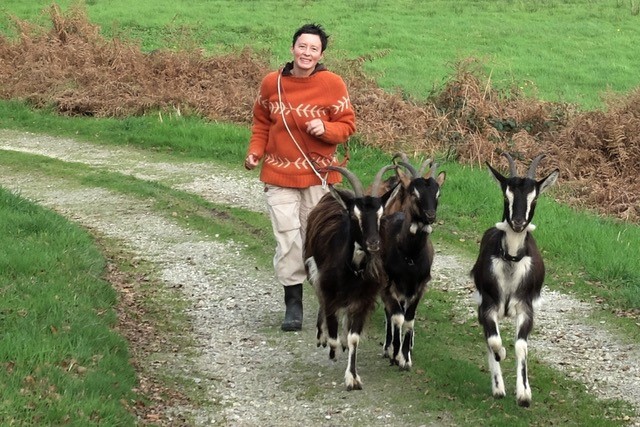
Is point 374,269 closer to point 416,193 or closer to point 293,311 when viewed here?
point 416,193

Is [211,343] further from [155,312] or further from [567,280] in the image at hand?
[567,280]

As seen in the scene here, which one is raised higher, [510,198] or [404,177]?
[510,198]

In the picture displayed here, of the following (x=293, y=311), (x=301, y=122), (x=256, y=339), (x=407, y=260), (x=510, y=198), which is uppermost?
(x=301, y=122)

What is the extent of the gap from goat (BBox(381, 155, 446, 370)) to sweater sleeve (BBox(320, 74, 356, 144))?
2.07ft

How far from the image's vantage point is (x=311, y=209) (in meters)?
9.25

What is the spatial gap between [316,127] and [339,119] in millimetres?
382

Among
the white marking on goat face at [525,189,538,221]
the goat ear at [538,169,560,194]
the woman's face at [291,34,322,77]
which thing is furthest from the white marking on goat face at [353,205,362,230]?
the woman's face at [291,34,322,77]

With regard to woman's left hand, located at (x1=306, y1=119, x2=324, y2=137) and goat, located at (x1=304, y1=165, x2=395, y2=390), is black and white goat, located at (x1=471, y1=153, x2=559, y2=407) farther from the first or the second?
woman's left hand, located at (x1=306, y1=119, x2=324, y2=137)

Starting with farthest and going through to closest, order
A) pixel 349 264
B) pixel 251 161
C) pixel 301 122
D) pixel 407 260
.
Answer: pixel 251 161
pixel 301 122
pixel 407 260
pixel 349 264

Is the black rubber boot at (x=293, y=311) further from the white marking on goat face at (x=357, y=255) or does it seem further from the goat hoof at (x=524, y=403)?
the goat hoof at (x=524, y=403)

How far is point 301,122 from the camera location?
8.87 meters

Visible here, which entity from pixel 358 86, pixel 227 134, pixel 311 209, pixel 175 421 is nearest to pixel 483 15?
pixel 358 86

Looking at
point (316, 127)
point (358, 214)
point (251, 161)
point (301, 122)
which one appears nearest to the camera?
point (358, 214)

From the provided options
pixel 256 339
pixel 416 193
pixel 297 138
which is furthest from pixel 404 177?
pixel 256 339
